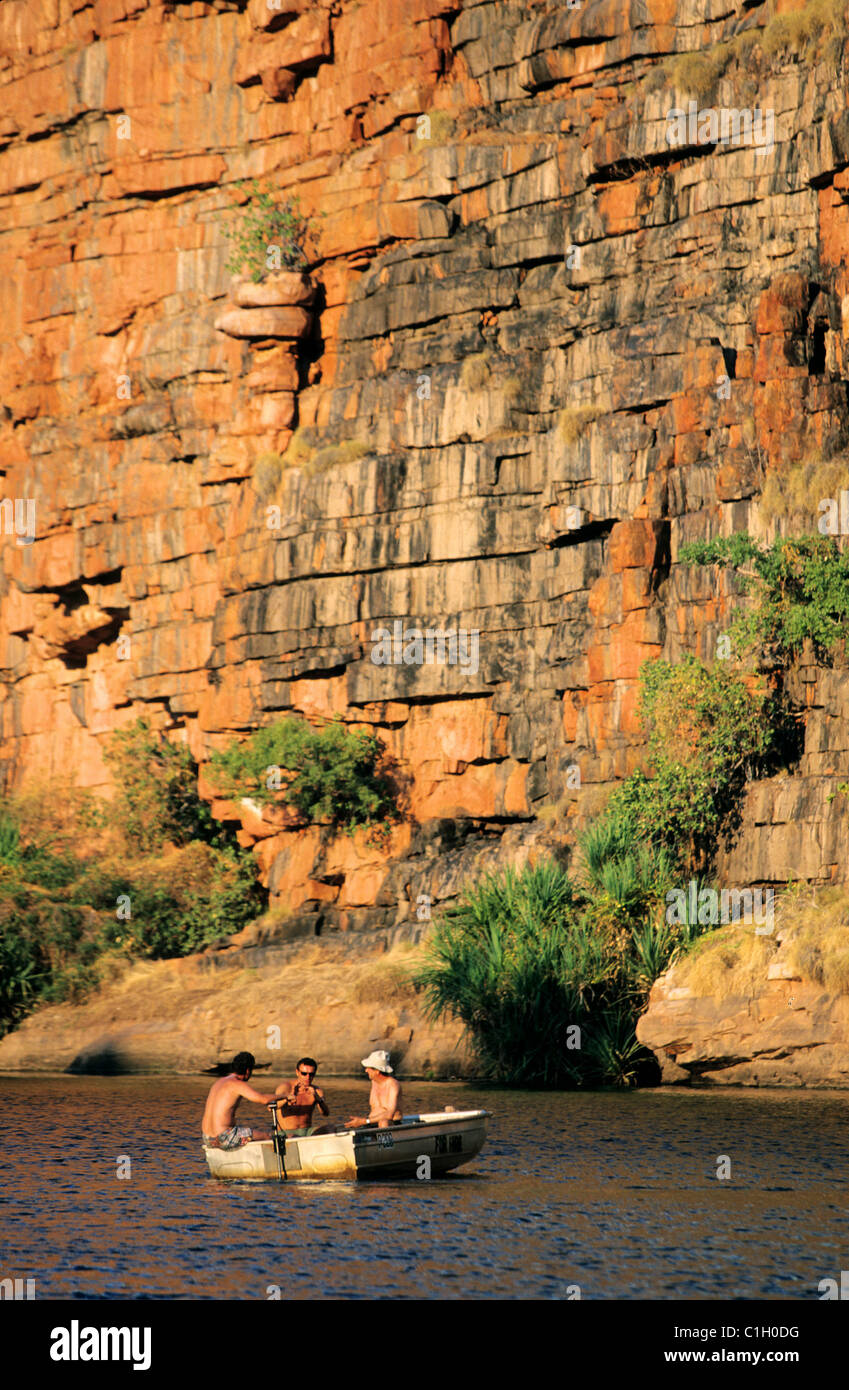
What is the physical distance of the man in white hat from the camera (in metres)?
24.0

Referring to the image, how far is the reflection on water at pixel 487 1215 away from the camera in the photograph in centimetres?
1805

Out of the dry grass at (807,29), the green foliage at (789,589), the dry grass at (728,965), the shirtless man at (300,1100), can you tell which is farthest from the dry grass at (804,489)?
the shirtless man at (300,1100)

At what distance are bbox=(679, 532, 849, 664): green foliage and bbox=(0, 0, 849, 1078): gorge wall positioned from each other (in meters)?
1.29

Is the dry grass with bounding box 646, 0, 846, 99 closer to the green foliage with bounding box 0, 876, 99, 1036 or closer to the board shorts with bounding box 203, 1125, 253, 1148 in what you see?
the green foliage with bounding box 0, 876, 99, 1036

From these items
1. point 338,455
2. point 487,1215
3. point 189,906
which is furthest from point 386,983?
point 338,455

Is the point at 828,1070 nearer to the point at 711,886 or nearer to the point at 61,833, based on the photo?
the point at 711,886

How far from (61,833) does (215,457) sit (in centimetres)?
1244

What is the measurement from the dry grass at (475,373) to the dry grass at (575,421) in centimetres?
323

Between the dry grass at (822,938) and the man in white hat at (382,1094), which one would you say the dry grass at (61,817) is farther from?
the man in white hat at (382,1094)

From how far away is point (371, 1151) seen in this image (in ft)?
77.3

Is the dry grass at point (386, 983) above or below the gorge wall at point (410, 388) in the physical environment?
below

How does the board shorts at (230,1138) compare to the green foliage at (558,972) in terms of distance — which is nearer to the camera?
the board shorts at (230,1138)

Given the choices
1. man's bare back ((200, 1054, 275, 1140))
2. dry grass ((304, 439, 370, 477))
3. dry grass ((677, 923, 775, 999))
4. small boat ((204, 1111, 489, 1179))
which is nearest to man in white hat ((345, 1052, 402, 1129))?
small boat ((204, 1111, 489, 1179))

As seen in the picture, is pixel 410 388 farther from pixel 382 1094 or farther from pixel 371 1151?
pixel 371 1151
